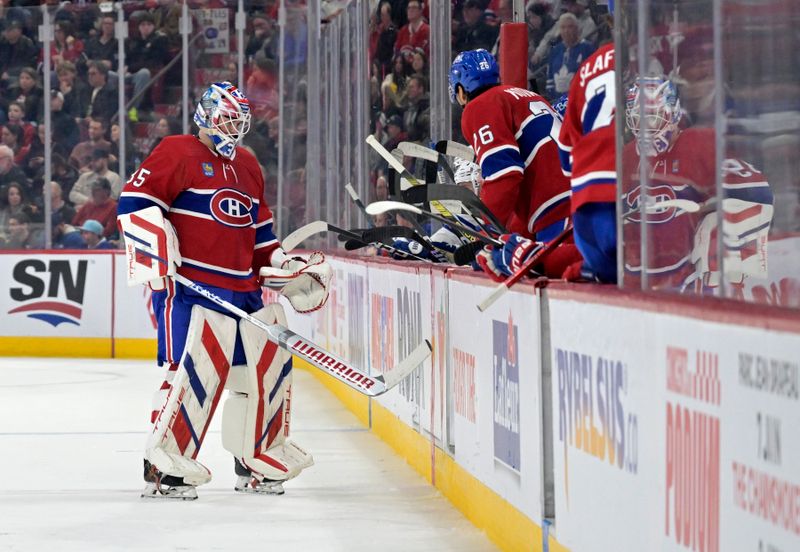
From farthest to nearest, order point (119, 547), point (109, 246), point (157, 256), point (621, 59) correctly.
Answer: point (109, 246) → point (157, 256) → point (119, 547) → point (621, 59)

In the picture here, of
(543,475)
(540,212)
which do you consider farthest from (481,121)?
(543,475)

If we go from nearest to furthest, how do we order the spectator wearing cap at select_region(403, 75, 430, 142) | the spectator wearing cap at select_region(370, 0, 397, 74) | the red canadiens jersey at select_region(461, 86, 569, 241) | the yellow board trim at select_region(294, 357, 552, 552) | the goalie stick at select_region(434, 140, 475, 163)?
the yellow board trim at select_region(294, 357, 552, 552), the red canadiens jersey at select_region(461, 86, 569, 241), the goalie stick at select_region(434, 140, 475, 163), the spectator wearing cap at select_region(403, 75, 430, 142), the spectator wearing cap at select_region(370, 0, 397, 74)

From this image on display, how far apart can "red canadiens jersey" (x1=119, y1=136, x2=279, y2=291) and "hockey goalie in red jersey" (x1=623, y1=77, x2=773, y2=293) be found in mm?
2360

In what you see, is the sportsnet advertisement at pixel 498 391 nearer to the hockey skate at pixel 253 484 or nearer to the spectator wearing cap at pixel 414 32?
the hockey skate at pixel 253 484

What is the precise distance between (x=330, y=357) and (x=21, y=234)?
6.98 m

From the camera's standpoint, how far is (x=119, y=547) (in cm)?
402

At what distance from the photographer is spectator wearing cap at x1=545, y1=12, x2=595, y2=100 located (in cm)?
576

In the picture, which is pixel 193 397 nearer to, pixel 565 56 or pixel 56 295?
pixel 565 56

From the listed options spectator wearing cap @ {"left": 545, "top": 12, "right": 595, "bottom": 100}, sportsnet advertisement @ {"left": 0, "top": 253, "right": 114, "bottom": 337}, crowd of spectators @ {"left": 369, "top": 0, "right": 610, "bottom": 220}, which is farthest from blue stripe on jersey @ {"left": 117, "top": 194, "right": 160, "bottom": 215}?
sportsnet advertisement @ {"left": 0, "top": 253, "right": 114, "bottom": 337}

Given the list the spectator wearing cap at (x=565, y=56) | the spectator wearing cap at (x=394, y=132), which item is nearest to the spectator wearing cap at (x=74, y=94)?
the spectator wearing cap at (x=394, y=132)

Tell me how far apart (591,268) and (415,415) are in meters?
2.32

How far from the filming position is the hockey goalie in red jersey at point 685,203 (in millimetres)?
2541

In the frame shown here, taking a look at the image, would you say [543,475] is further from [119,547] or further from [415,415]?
[415,415]

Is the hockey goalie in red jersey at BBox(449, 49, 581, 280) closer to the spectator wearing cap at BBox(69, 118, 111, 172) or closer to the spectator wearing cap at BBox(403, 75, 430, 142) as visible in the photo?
the spectator wearing cap at BBox(403, 75, 430, 142)
